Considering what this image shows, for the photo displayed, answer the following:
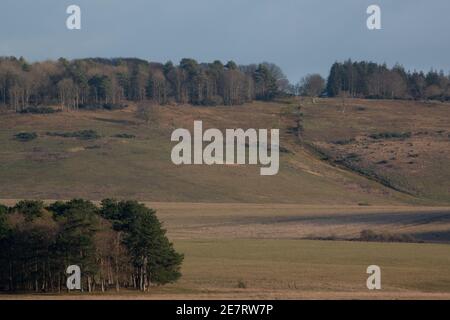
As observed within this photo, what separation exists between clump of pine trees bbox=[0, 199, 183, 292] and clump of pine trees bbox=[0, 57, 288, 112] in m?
96.1

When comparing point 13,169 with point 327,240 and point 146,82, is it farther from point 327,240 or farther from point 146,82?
point 146,82

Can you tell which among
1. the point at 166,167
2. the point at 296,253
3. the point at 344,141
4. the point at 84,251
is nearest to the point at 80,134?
the point at 166,167

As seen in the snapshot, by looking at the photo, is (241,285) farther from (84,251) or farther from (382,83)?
(382,83)

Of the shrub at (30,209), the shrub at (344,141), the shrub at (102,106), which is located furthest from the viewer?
the shrub at (102,106)

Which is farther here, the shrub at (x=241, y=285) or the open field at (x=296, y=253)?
the shrub at (x=241, y=285)

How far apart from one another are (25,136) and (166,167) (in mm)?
20083

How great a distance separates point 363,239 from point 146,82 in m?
96.2

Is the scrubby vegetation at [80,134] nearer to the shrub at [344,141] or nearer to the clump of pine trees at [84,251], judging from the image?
the shrub at [344,141]

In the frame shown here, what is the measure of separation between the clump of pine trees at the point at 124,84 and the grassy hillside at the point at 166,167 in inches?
327

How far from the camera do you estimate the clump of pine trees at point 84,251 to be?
39219 mm

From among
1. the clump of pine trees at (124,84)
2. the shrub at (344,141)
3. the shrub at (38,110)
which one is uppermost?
the clump of pine trees at (124,84)

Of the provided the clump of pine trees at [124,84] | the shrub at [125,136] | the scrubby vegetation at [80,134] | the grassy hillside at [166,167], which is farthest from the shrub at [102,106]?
the scrubby vegetation at [80,134]

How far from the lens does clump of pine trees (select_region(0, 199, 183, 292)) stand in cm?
3922
